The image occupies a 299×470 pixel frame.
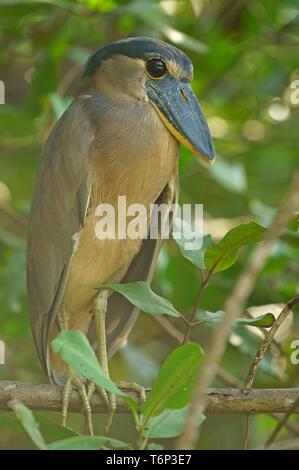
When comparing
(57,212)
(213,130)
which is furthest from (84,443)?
(213,130)

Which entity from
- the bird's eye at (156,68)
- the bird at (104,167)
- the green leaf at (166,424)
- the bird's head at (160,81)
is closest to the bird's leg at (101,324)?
the bird at (104,167)

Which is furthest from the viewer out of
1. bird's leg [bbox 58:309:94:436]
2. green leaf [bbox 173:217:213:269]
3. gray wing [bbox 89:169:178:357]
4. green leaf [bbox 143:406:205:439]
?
gray wing [bbox 89:169:178:357]

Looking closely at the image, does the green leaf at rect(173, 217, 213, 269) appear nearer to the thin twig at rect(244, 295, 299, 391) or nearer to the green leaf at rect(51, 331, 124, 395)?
the thin twig at rect(244, 295, 299, 391)

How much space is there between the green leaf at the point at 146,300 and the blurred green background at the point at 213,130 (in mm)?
721

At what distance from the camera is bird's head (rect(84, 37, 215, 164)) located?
7.45 ft

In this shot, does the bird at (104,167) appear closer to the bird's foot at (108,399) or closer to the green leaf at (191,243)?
the bird's foot at (108,399)

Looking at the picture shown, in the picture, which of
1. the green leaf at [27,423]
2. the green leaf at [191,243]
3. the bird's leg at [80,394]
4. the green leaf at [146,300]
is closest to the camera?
the green leaf at [27,423]

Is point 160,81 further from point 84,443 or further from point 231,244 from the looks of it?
point 84,443

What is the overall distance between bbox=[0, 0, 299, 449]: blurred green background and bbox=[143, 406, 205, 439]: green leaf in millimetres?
851

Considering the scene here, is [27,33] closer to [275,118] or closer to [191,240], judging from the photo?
[275,118]

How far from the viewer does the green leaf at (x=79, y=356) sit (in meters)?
1.25

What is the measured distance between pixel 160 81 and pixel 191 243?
0.73 meters

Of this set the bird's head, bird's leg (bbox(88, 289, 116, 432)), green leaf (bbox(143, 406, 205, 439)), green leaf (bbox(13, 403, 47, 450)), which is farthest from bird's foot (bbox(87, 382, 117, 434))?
green leaf (bbox(13, 403, 47, 450))

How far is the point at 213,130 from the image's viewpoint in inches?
A: 127
